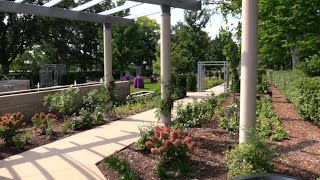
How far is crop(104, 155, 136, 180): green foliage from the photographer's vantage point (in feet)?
15.7

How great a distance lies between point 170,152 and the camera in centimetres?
530

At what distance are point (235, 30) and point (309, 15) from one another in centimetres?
372

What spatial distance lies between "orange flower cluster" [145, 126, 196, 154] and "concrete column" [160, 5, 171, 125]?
259 cm

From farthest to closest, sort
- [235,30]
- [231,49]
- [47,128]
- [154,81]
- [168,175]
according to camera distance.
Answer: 1. [154,81]
2. [235,30]
3. [231,49]
4. [47,128]
5. [168,175]

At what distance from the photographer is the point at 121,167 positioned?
515 cm

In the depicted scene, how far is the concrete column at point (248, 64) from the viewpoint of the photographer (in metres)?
5.08

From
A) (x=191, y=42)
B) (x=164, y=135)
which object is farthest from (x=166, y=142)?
(x=191, y=42)

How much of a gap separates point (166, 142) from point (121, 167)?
0.74m

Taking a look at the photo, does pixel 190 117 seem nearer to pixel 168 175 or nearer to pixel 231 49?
pixel 168 175

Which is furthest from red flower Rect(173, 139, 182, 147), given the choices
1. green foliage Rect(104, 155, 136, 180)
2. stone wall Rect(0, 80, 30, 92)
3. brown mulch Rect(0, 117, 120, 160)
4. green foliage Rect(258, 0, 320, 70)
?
stone wall Rect(0, 80, 30, 92)

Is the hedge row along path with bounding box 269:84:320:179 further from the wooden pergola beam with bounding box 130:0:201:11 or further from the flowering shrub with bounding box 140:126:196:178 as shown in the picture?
the wooden pergola beam with bounding box 130:0:201:11

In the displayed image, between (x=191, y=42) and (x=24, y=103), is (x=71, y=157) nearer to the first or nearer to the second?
(x=24, y=103)

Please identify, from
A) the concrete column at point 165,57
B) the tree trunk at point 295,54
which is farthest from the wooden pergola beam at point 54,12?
the tree trunk at point 295,54

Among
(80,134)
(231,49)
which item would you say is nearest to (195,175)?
(80,134)
